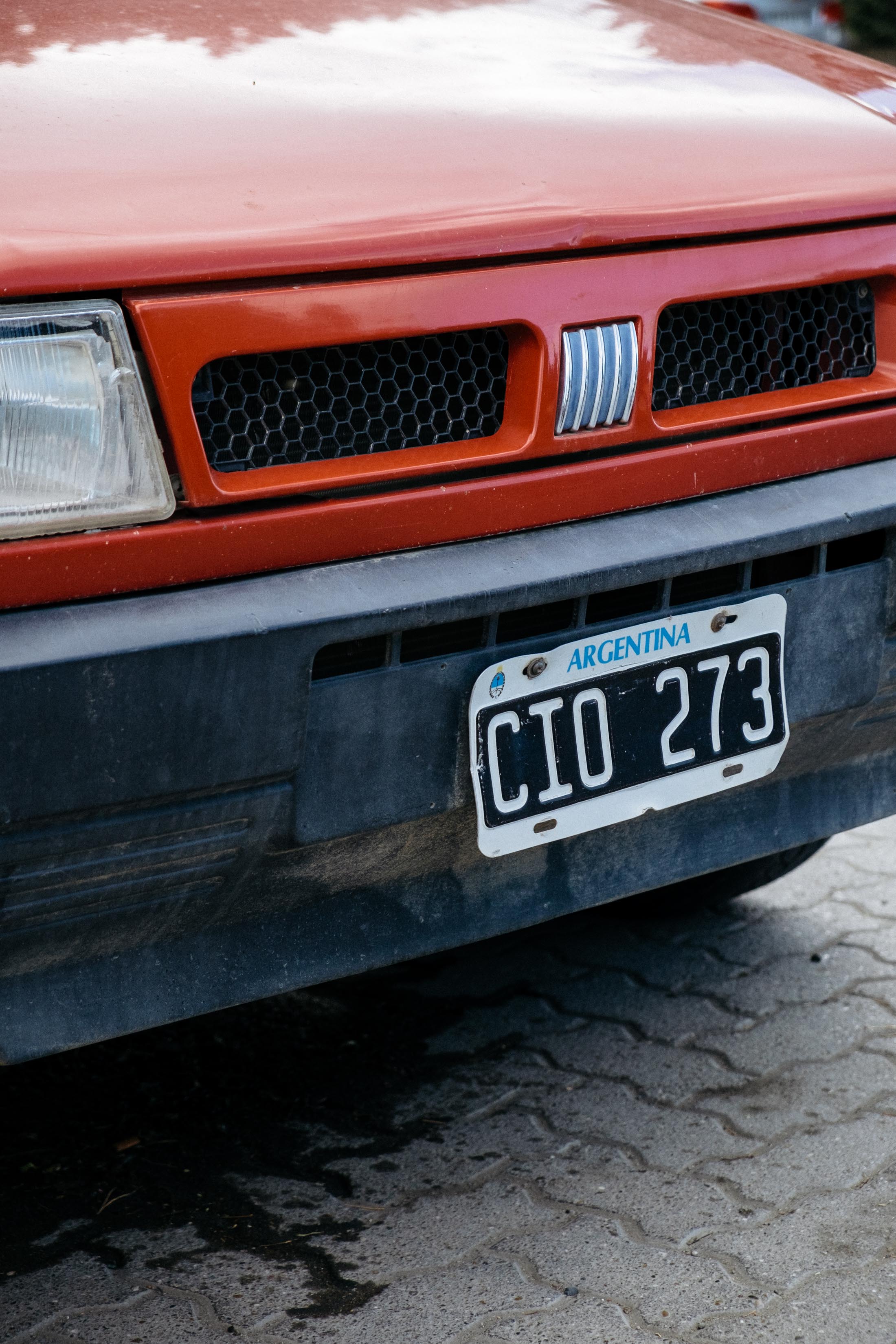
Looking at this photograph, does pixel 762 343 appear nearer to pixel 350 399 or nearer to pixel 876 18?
pixel 350 399

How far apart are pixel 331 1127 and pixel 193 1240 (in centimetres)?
31

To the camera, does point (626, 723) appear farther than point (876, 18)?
No

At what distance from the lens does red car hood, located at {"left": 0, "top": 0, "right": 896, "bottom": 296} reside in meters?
1.42

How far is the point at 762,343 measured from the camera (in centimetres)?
182

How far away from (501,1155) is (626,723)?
0.73 m

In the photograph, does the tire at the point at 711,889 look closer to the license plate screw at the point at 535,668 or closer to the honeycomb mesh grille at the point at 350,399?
the license plate screw at the point at 535,668

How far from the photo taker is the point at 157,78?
1.68 meters

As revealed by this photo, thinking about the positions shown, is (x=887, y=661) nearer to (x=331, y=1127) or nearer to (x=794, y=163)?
(x=794, y=163)

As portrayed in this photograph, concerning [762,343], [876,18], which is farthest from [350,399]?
[876,18]

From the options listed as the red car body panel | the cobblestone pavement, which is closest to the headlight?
the red car body panel

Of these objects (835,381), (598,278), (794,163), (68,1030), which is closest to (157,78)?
(598,278)

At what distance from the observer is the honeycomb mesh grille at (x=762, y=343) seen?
174cm

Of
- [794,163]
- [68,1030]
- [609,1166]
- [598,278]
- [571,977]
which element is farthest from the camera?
[571,977]

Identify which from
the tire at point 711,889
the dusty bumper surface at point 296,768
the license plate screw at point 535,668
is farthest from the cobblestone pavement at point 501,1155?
the license plate screw at point 535,668
